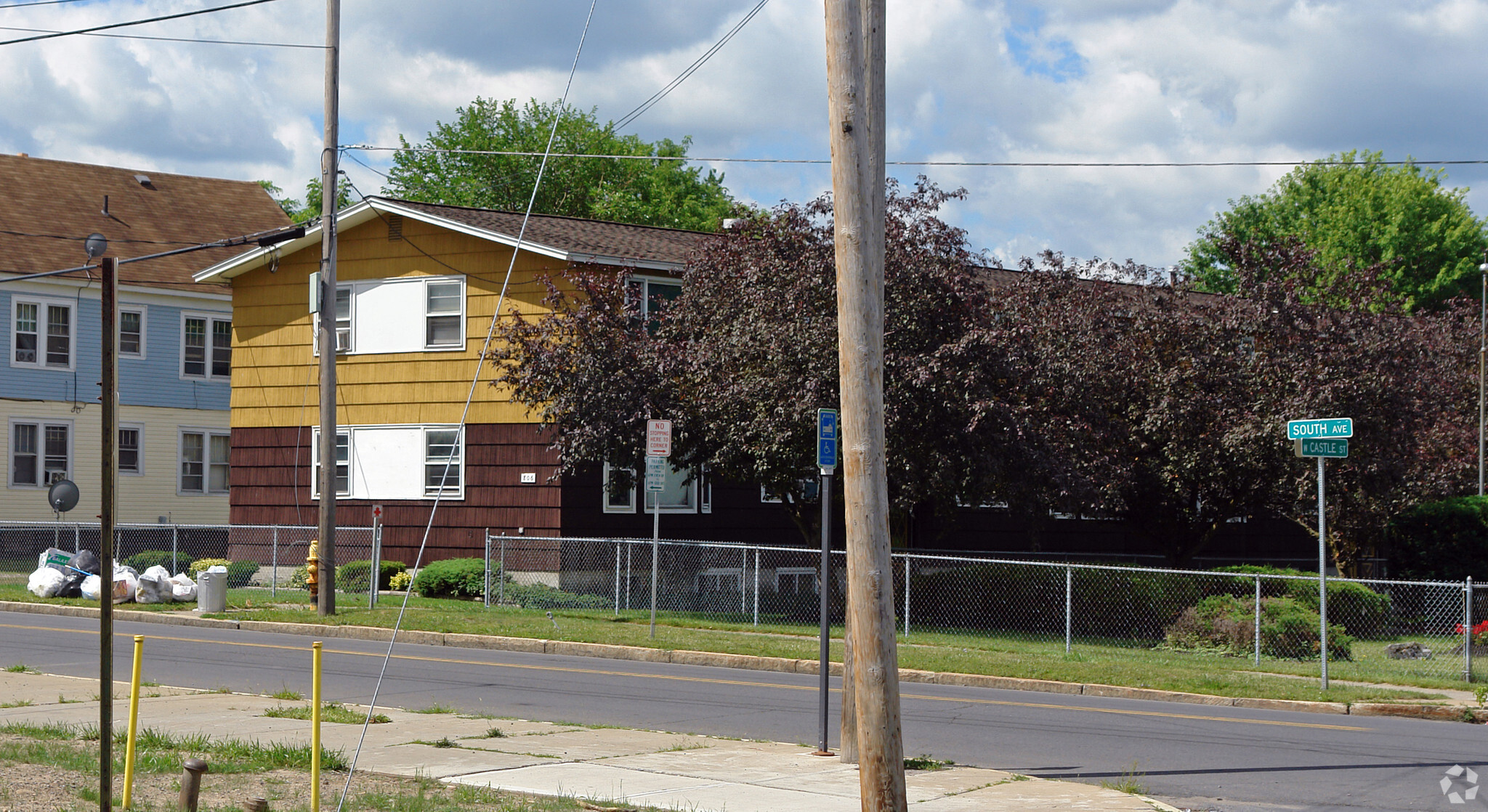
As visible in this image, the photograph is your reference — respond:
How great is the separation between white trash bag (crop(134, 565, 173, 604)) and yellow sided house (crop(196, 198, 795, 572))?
4394 mm

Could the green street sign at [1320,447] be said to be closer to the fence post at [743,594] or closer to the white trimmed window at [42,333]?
the fence post at [743,594]

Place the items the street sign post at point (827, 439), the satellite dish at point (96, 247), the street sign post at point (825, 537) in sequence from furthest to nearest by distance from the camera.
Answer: the satellite dish at point (96, 247), the street sign post at point (827, 439), the street sign post at point (825, 537)

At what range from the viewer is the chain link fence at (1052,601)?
2045cm

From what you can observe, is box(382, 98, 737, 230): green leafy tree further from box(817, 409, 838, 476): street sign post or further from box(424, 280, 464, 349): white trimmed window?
box(817, 409, 838, 476): street sign post

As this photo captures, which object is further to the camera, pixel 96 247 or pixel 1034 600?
pixel 96 247

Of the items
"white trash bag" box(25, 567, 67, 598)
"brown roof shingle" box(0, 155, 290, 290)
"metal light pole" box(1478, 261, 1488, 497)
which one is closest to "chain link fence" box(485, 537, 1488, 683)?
"white trash bag" box(25, 567, 67, 598)

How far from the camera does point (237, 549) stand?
3053 centimetres

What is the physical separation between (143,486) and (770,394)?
77.7ft

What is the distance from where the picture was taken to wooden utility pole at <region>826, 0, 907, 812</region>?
823 centimetres

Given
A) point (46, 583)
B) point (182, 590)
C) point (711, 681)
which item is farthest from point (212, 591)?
point (711, 681)

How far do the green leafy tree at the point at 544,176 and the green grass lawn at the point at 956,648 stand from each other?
36034mm

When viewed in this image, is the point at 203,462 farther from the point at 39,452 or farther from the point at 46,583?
the point at 46,583

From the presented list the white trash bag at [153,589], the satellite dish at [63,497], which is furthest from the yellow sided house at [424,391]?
the satellite dish at [63,497]

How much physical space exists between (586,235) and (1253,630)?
46.7 feet
